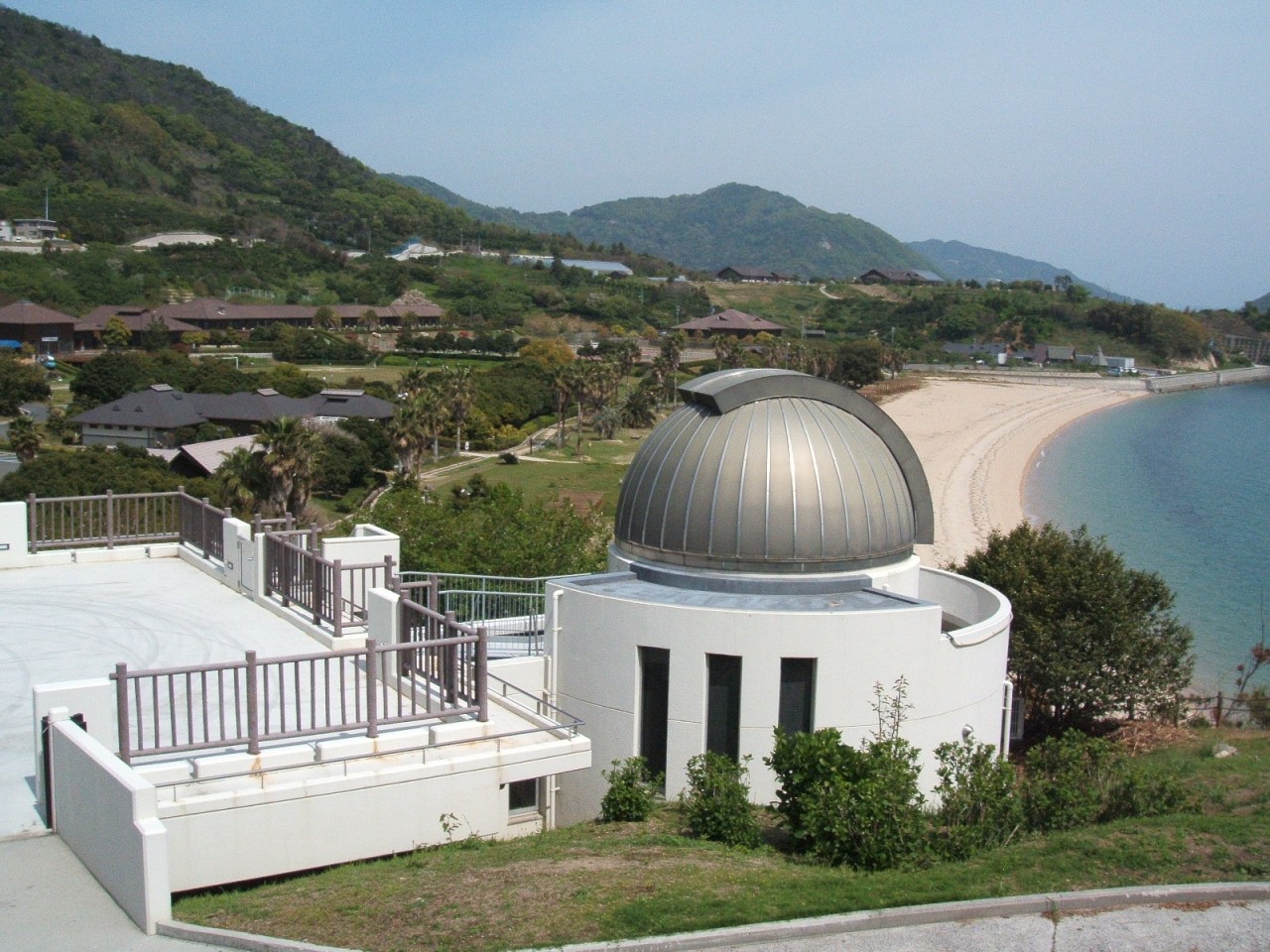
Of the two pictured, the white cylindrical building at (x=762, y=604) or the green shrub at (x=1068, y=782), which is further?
the white cylindrical building at (x=762, y=604)

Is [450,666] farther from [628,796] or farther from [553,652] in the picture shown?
[553,652]

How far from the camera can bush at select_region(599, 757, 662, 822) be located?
47.0ft

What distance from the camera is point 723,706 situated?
15.8 metres

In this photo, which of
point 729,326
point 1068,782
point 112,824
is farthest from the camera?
point 729,326

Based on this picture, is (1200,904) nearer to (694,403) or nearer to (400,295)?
(694,403)

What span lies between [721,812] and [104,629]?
33.3 feet

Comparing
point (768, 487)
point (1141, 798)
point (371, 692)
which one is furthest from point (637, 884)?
point (768, 487)

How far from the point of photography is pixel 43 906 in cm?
1006

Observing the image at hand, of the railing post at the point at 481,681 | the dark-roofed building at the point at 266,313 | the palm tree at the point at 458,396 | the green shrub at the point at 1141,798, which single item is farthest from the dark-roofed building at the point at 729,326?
the railing post at the point at 481,681

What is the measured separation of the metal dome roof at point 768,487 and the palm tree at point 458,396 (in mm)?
60466

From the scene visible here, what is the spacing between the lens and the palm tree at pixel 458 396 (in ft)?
256

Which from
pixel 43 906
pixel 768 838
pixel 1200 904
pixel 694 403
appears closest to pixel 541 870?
pixel 768 838

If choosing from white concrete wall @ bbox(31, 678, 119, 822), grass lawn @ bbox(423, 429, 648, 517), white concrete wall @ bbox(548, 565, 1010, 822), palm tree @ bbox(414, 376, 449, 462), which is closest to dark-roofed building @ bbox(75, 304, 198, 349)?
grass lawn @ bbox(423, 429, 648, 517)

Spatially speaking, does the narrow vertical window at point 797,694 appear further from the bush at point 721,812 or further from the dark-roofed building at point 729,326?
the dark-roofed building at point 729,326
